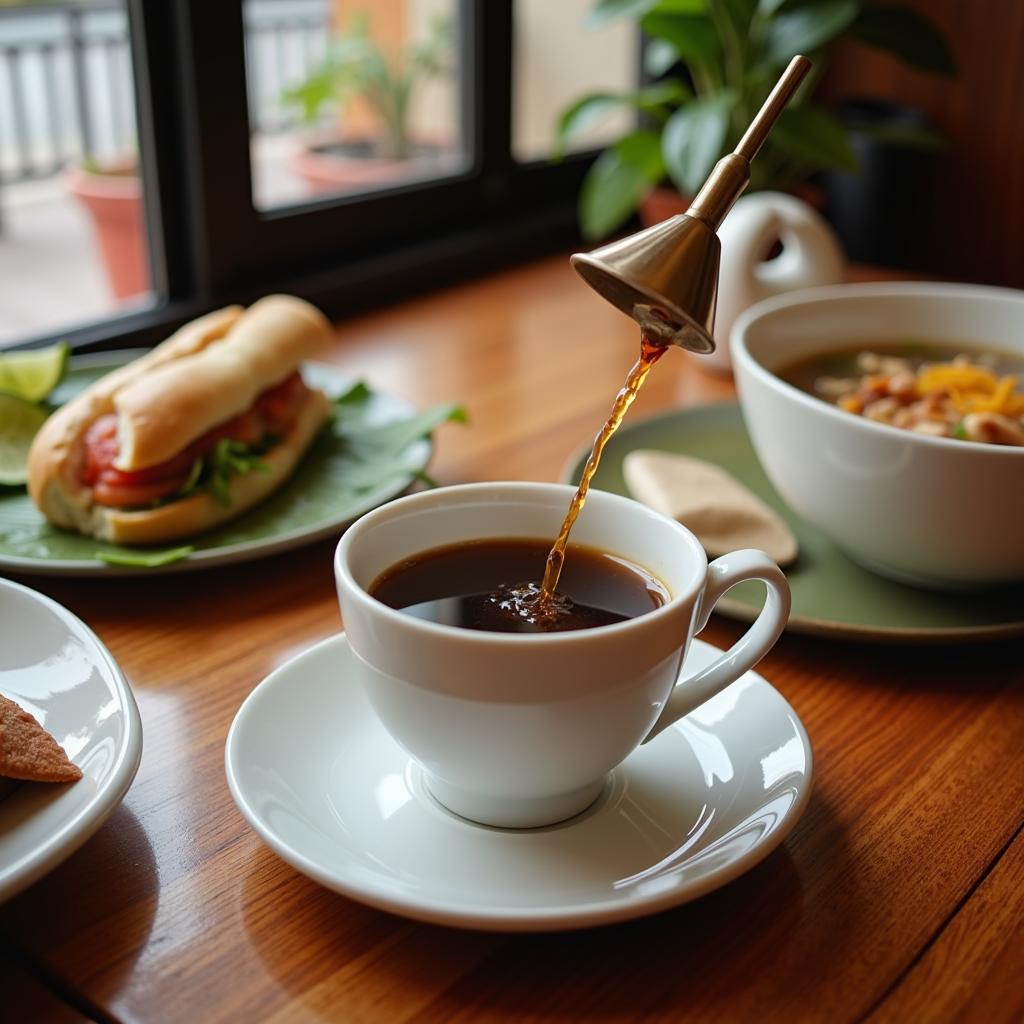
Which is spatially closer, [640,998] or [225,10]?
[640,998]

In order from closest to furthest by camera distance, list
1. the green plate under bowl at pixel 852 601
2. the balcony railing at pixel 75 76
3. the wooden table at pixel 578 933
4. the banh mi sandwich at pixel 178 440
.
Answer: the wooden table at pixel 578 933 → the green plate under bowl at pixel 852 601 → the banh mi sandwich at pixel 178 440 → the balcony railing at pixel 75 76

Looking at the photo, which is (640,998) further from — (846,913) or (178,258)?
(178,258)

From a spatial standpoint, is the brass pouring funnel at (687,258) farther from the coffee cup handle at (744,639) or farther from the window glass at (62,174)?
the window glass at (62,174)

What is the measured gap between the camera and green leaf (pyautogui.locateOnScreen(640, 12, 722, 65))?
164 centimetres

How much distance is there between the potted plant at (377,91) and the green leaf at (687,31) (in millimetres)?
540

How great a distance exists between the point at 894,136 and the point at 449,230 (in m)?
0.67

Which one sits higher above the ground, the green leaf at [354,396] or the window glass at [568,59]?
the window glass at [568,59]

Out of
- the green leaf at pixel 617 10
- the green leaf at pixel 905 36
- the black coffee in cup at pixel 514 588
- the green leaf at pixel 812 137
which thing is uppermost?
the green leaf at pixel 617 10

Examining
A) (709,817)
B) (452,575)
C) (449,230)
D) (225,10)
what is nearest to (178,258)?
(225,10)

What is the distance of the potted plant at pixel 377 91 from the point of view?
2.12 meters

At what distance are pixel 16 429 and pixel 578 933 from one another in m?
0.71

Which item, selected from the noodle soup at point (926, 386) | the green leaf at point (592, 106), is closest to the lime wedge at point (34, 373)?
the noodle soup at point (926, 386)

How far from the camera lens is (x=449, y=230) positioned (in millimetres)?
1745

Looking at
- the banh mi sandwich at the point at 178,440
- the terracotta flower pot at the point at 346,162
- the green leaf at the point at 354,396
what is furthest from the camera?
the terracotta flower pot at the point at 346,162
